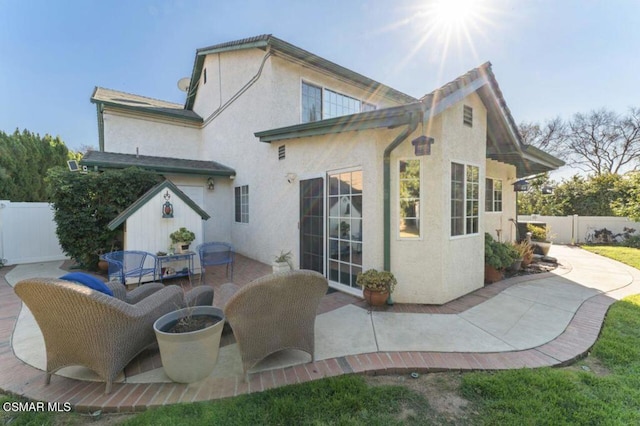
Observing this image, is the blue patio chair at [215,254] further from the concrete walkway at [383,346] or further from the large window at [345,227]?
the concrete walkway at [383,346]

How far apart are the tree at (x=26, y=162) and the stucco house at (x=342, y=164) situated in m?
5.17

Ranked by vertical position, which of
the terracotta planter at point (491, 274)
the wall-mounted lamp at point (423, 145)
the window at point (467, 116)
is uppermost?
the window at point (467, 116)

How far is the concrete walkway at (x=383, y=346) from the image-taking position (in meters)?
3.01

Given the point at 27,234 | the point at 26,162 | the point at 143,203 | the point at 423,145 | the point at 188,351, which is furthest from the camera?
the point at 26,162

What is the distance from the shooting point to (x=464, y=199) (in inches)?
234

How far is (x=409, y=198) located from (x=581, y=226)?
15.3 m

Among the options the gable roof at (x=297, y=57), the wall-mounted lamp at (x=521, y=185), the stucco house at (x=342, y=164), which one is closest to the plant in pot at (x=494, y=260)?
the stucco house at (x=342, y=164)

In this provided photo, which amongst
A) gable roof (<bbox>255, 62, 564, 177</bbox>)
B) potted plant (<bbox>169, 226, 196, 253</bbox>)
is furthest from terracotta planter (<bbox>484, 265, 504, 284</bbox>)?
potted plant (<bbox>169, 226, 196, 253</bbox>)

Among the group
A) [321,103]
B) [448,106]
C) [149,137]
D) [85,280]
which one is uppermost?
[321,103]

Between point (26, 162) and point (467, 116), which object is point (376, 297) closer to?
point (467, 116)

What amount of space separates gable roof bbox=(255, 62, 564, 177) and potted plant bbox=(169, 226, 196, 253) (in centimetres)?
352

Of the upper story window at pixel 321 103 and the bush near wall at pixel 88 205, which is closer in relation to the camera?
the bush near wall at pixel 88 205

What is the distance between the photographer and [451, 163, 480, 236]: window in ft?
18.8

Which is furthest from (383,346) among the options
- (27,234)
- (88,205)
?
(27,234)
